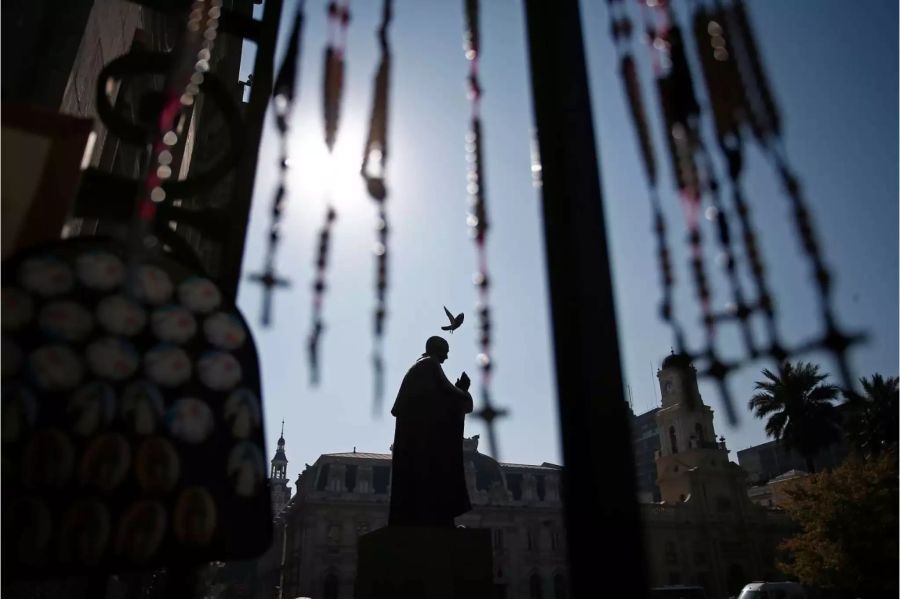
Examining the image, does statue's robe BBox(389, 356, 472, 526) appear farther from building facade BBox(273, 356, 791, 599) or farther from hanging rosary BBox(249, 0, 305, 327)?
building facade BBox(273, 356, 791, 599)

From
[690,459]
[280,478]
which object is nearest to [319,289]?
[690,459]

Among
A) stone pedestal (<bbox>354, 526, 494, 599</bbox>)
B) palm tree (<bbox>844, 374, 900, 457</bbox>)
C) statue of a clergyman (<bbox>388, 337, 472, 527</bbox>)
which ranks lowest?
stone pedestal (<bbox>354, 526, 494, 599</bbox>)

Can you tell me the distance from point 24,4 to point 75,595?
19.0ft

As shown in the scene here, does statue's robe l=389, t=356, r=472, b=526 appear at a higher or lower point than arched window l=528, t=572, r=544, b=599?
higher

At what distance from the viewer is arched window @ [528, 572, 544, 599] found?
133ft

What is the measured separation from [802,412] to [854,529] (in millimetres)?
13906

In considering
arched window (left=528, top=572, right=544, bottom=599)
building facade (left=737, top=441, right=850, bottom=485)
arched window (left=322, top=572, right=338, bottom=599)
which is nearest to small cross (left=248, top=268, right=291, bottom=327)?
arched window (left=322, top=572, right=338, bottom=599)

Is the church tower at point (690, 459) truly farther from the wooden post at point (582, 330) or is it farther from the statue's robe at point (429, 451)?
the wooden post at point (582, 330)

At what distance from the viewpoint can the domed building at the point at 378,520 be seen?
37250 mm

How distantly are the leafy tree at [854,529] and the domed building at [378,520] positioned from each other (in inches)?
729

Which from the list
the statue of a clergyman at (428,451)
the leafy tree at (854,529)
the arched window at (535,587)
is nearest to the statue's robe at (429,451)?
the statue of a clergyman at (428,451)

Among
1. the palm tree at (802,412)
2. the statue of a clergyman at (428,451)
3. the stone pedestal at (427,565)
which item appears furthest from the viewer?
the palm tree at (802,412)

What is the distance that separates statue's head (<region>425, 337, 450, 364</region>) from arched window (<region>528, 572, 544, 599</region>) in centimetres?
3894

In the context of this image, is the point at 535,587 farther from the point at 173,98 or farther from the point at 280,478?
the point at 173,98
